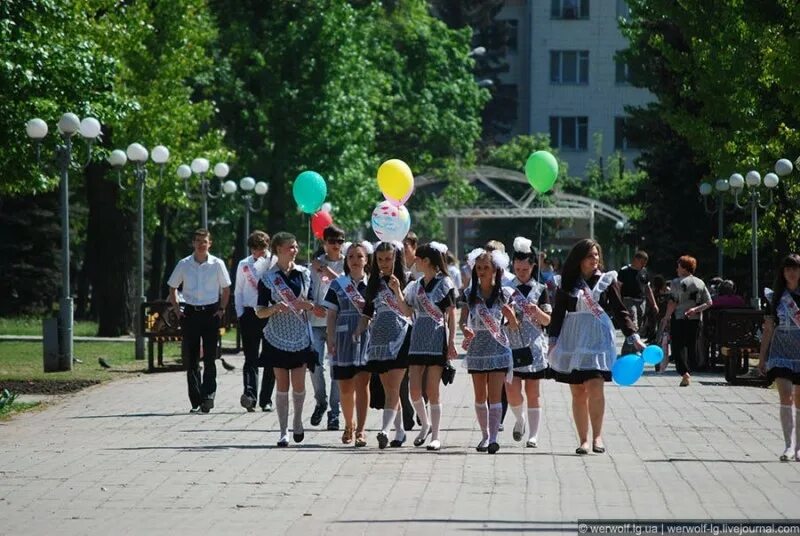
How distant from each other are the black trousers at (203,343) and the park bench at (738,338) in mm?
8668

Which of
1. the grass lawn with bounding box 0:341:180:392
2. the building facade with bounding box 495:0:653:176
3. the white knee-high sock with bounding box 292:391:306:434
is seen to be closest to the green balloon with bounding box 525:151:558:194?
the white knee-high sock with bounding box 292:391:306:434

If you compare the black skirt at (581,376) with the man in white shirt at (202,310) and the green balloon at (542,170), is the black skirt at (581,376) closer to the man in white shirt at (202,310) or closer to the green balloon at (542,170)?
the green balloon at (542,170)

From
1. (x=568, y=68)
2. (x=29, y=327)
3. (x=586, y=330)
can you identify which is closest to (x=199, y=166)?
(x=29, y=327)

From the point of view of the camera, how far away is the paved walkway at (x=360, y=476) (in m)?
11.1

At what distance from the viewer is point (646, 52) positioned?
52.4 m

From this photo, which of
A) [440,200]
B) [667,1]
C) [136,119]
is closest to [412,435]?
[136,119]

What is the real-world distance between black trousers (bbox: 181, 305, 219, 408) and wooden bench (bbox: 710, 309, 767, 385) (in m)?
8.67

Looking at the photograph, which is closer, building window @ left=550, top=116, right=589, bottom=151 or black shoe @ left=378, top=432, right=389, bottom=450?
black shoe @ left=378, top=432, right=389, bottom=450

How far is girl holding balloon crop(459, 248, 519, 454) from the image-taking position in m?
15.5

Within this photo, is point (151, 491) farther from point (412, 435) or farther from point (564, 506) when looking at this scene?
point (412, 435)

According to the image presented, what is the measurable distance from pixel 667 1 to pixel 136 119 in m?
11.9

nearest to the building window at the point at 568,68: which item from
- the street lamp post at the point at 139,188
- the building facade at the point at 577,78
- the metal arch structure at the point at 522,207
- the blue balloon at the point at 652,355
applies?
the building facade at the point at 577,78

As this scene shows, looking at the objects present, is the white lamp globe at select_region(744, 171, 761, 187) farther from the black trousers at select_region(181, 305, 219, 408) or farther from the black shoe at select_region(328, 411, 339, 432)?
the black shoe at select_region(328, 411, 339, 432)

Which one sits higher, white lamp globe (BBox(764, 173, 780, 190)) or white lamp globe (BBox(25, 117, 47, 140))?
white lamp globe (BBox(25, 117, 47, 140))
